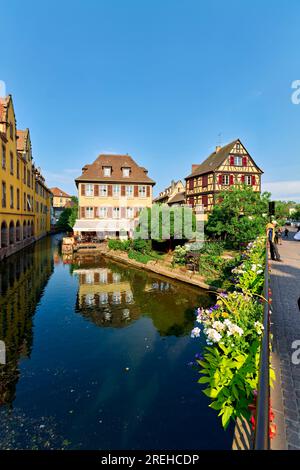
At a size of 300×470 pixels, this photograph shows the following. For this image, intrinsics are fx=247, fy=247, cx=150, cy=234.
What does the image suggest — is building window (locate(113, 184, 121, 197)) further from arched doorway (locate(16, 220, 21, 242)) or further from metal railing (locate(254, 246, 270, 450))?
metal railing (locate(254, 246, 270, 450))

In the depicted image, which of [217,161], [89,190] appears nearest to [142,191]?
[89,190]

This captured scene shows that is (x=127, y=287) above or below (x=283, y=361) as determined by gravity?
below

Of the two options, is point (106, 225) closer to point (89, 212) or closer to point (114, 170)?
point (89, 212)

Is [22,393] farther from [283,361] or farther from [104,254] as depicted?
[104,254]

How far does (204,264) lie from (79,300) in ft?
25.9

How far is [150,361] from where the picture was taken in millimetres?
6746

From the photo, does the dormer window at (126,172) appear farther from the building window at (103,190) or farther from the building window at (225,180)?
the building window at (225,180)

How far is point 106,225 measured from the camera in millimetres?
29781

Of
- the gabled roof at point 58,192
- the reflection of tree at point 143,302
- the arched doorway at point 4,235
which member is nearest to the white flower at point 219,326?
the reflection of tree at point 143,302

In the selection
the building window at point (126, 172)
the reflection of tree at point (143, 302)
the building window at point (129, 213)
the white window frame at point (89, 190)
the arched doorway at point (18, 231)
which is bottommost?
the reflection of tree at point (143, 302)

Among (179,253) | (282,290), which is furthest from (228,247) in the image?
(282,290)

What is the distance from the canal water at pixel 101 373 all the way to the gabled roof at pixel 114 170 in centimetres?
1997

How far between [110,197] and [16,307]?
839 inches

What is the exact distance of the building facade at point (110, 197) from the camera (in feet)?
96.6
